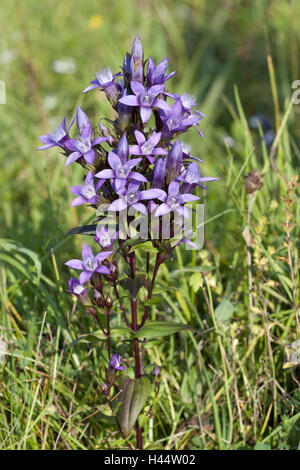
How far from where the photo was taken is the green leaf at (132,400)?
1.58 m

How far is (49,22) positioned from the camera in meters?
4.73

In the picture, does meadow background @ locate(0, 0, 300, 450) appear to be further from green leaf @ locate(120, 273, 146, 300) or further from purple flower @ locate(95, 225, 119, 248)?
purple flower @ locate(95, 225, 119, 248)

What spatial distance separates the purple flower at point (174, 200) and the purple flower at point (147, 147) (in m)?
0.10

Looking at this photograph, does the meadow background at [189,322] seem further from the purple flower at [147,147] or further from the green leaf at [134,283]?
the purple flower at [147,147]

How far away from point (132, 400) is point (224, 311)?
1.82 feet

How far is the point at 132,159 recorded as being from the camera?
55.4 inches

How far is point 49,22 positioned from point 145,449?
4.07 metres

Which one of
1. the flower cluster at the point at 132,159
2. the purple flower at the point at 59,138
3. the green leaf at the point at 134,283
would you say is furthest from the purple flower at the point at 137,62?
the green leaf at the point at 134,283

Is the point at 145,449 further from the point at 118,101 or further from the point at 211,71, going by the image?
the point at 211,71

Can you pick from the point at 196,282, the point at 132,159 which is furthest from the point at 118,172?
the point at 196,282

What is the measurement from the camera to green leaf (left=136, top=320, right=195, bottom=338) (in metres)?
1.57

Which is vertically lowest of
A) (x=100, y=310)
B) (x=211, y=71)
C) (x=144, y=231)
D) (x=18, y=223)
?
(x=100, y=310)
